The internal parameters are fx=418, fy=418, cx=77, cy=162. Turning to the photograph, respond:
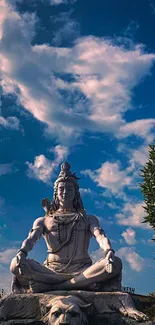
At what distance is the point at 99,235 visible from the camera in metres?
8.42

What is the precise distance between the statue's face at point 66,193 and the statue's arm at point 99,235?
0.65 meters

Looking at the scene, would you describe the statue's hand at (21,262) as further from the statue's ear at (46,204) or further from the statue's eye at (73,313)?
the statue's ear at (46,204)

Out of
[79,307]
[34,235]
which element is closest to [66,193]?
[34,235]

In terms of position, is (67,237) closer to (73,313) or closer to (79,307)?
(79,307)

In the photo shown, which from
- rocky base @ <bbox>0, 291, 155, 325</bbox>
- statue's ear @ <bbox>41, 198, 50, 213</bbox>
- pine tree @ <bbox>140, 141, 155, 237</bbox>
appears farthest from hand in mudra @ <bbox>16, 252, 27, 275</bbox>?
pine tree @ <bbox>140, 141, 155, 237</bbox>

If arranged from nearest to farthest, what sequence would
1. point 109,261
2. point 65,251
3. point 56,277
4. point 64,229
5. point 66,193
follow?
point 109,261, point 56,277, point 65,251, point 64,229, point 66,193

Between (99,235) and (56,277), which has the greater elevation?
(99,235)

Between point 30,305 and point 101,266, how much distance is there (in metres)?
1.39

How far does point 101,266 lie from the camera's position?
7430 mm

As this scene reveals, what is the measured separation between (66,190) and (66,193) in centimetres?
7

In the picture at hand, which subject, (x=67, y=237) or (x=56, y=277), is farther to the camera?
(x=67, y=237)

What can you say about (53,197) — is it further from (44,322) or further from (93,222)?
(44,322)

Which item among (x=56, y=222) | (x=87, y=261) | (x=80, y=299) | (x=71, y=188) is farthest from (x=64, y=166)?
(x=80, y=299)

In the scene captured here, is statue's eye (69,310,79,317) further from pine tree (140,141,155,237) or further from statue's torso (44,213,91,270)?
pine tree (140,141,155,237)
